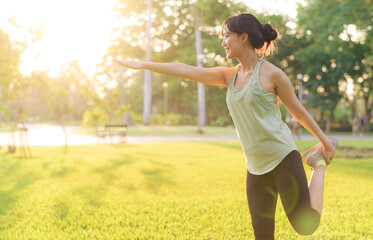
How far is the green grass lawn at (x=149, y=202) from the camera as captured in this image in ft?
15.8

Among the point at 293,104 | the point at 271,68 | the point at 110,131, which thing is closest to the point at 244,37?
the point at 271,68

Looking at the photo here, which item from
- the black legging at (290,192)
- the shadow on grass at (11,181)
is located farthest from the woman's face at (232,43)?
the shadow on grass at (11,181)

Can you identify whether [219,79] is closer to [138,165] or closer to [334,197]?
[334,197]

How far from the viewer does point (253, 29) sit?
8.55 feet

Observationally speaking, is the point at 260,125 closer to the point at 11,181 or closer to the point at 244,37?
the point at 244,37

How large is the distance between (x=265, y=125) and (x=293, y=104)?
11.2 inches

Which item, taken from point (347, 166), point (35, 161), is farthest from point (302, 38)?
point (35, 161)

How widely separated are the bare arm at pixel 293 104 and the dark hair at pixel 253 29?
0.27 meters

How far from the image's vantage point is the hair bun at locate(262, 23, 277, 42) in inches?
103

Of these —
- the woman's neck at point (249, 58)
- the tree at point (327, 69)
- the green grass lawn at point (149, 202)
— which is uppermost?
the tree at point (327, 69)

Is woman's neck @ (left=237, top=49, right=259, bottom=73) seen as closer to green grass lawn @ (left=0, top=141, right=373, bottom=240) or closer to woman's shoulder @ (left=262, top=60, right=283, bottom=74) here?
woman's shoulder @ (left=262, top=60, right=283, bottom=74)

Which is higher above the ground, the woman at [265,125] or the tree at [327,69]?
the tree at [327,69]

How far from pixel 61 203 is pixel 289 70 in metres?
42.6

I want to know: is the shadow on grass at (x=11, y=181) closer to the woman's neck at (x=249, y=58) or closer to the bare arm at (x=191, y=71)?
the bare arm at (x=191, y=71)
